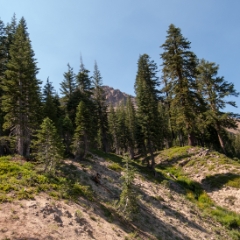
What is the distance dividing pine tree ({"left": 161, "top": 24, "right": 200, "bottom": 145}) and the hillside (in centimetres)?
467

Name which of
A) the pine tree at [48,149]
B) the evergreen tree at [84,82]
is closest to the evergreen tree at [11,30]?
the evergreen tree at [84,82]

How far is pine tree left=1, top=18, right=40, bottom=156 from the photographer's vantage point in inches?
923

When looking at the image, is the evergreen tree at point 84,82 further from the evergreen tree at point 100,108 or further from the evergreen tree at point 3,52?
the evergreen tree at point 3,52

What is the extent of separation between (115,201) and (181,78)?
24.6 meters

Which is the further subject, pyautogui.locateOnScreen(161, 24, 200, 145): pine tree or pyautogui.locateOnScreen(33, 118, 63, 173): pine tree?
pyautogui.locateOnScreen(161, 24, 200, 145): pine tree

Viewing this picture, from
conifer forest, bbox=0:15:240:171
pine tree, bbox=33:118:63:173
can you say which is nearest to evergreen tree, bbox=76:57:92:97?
conifer forest, bbox=0:15:240:171

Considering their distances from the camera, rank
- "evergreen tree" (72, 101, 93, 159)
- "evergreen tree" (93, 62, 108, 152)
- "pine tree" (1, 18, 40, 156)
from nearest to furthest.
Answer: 1. "pine tree" (1, 18, 40, 156)
2. "evergreen tree" (72, 101, 93, 159)
3. "evergreen tree" (93, 62, 108, 152)

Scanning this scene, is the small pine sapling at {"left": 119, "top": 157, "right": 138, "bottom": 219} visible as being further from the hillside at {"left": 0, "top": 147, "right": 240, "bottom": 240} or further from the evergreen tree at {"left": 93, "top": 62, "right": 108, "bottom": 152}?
the evergreen tree at {"left": 93, "top": 62, "right": 108, "bottom": 152}

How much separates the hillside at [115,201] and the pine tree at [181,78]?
15.3ft

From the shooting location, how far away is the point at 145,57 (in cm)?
5141

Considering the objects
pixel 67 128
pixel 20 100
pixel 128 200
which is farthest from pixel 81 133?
pixel 128 200

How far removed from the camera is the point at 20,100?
24.6m

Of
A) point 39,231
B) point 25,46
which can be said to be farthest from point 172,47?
point 39,231

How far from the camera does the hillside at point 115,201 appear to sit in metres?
12.3
